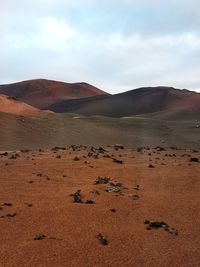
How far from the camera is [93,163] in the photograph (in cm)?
1037

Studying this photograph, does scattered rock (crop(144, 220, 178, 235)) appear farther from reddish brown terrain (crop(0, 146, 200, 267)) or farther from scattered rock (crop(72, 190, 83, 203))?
scattered rock (crop(72, 190, 83, 203))

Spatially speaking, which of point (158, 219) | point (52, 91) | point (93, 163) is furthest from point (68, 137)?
point (52, 91)

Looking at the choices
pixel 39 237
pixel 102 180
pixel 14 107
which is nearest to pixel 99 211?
pixel 39 237

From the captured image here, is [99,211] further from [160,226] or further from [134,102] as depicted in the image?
[134,102]

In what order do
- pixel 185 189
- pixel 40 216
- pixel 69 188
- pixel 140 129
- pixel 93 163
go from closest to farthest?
pixel 40 216 → pixel 69 188 → pixel 185 189 → pixel 93 163 → pixel 140 129

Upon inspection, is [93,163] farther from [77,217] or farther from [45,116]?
[45,116]

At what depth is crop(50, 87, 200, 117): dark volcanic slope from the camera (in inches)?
2469

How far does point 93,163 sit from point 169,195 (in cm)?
289

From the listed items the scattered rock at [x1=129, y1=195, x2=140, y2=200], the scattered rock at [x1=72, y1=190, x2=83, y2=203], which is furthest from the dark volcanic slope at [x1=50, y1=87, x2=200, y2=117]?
the scattered rock at [x1=72, y1=190, x2=83, y2=203]

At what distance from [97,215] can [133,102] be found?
6321 cm

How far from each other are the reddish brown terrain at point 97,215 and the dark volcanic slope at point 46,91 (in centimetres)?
7062

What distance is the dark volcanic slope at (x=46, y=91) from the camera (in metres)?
82.6

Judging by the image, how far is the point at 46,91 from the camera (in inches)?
3398

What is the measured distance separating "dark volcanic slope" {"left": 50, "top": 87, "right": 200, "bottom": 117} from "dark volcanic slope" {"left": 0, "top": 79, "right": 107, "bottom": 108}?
1005 cm
